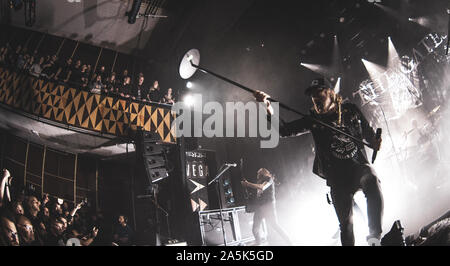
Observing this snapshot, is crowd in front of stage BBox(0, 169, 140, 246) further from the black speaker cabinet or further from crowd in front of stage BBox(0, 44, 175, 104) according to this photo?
crowd in front of stage BBox(0, 44, 175, 104)

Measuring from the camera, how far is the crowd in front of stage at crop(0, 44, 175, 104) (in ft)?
23.7

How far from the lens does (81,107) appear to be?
7871 mm

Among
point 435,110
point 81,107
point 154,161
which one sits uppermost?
point 81,107

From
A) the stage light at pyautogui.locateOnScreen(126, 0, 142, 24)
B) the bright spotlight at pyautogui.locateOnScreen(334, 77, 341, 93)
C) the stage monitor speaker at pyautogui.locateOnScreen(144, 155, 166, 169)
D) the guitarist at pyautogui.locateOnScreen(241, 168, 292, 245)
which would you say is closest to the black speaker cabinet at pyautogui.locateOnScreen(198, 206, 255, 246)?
the guitarist at pyautogui.locateOnScreen(241, 168, 292, 245)

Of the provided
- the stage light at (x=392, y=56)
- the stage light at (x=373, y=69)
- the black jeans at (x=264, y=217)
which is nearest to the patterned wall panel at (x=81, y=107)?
the black jeans at (x=264, y=217)

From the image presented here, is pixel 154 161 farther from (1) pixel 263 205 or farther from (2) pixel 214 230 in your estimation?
(1) pixel 263 205

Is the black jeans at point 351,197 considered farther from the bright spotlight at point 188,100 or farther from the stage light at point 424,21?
the bright spotlight at point 188,100

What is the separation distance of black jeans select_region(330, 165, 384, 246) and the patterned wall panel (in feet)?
20.0

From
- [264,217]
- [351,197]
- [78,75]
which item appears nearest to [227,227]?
[264,217]

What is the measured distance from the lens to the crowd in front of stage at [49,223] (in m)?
5.97

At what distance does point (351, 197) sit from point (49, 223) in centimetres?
696

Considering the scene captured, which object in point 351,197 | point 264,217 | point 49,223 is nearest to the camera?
point 351,197

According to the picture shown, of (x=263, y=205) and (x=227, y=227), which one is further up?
(x=263, y=205)

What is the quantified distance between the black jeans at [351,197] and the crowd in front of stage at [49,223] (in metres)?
4.83
